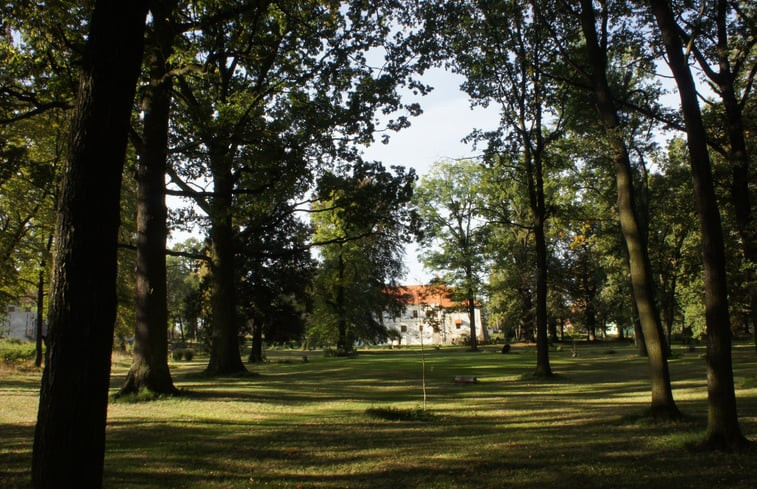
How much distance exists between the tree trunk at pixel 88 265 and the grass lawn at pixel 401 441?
6.72 feet

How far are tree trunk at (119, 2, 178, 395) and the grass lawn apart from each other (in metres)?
0.95

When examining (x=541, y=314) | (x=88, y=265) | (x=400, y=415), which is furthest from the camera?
(x=541, y=314)

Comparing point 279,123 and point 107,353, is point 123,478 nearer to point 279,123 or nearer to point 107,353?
point 107,353

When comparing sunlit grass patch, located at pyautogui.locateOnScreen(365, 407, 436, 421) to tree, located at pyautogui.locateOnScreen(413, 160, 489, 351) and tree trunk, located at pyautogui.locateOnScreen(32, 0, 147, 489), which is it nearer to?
tree trunk, located at pyautogui.locateOnScreen(32, 0, 147, 489)

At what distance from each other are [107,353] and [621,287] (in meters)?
48.6

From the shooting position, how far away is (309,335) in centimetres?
4838

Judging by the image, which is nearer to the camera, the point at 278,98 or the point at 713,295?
the point at 713,295

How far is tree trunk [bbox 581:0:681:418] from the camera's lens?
965 centimetres

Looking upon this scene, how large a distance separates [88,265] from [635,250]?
8930mm

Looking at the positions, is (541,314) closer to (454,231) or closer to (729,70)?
(729,70)

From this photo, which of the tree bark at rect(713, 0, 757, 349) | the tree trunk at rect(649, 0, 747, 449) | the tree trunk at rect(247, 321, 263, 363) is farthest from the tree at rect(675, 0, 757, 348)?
the tree trunk at rect(247, 321, 263, 363)

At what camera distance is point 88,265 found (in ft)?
13.8

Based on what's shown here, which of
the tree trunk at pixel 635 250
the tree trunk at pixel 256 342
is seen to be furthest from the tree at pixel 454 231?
the tree trunk at pixel 635 250

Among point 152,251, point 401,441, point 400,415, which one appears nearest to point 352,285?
point 152,251
